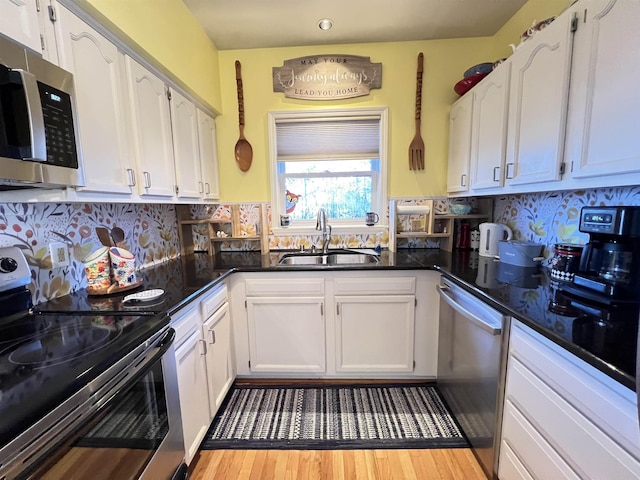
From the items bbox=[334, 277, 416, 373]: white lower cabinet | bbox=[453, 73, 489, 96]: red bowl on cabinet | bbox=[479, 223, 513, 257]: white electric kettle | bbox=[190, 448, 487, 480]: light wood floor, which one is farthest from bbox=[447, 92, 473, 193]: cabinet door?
bbox=[190, 448, 487, 480]: light wood floor

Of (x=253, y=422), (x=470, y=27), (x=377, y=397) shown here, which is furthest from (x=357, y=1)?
(x=253, y=422)

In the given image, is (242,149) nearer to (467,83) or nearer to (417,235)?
(417,235)

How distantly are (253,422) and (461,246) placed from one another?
6.68 ft

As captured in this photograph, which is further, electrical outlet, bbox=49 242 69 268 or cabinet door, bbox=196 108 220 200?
cabinet door, bbox=196 108 220 200

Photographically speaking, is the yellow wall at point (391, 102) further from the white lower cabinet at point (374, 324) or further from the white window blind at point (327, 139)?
the white lower cabinet at point (374, 324)

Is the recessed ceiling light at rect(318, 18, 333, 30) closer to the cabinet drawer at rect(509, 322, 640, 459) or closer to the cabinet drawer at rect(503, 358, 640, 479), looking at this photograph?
the cabinet drawer at rect(509, 322, 640, 459)

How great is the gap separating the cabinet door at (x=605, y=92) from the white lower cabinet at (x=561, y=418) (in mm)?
706

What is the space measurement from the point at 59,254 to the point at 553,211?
2.69 m

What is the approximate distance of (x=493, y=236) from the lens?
2006 millimetres

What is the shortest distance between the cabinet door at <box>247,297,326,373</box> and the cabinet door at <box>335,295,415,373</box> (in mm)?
154

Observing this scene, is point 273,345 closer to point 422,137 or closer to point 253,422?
point 253,422

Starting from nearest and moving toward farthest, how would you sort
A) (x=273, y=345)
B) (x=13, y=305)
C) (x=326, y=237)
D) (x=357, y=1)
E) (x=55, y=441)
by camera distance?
(x=55, y=441) < (x=13, y=305) < (x=357, y=1) < (x=273, y=345) < (x=326, y=237)

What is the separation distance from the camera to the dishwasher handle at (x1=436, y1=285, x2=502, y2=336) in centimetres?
121

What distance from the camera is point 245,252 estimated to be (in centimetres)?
252
